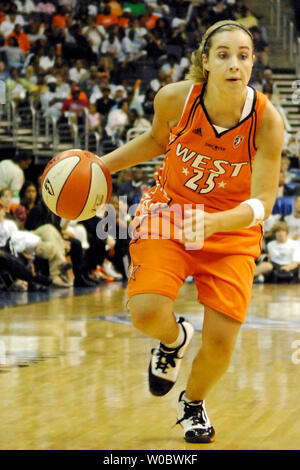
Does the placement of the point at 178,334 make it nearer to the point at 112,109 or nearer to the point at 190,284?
the point at 190,284

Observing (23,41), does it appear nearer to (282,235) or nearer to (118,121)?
(118,121)

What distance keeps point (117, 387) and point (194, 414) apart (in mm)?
1212

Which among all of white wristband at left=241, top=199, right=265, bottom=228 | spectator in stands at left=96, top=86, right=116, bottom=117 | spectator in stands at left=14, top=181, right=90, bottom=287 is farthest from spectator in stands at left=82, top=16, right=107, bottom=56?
white wristband at left=241, top=199, right=265, bottom=228

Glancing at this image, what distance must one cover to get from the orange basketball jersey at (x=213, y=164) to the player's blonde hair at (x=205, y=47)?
0.07 m

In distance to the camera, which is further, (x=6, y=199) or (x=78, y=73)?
(x=78, y=73)

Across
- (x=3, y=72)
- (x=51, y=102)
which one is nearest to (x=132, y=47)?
(x=51, y=102)

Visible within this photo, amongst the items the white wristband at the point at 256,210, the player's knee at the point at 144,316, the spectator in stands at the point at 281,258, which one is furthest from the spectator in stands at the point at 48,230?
the white wristband at the point at 256,210

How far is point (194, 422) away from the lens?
404cm

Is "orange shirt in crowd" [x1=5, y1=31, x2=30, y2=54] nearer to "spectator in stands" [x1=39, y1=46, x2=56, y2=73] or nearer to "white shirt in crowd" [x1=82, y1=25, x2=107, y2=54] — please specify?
"spectator in stands" [x1=39, y1=46, x2=56, y2=73]

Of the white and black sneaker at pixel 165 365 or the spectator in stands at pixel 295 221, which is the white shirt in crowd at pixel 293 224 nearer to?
the spectator in stands at pixel 295 221

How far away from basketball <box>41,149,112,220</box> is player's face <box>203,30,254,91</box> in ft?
2.59

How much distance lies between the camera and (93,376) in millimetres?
5594
